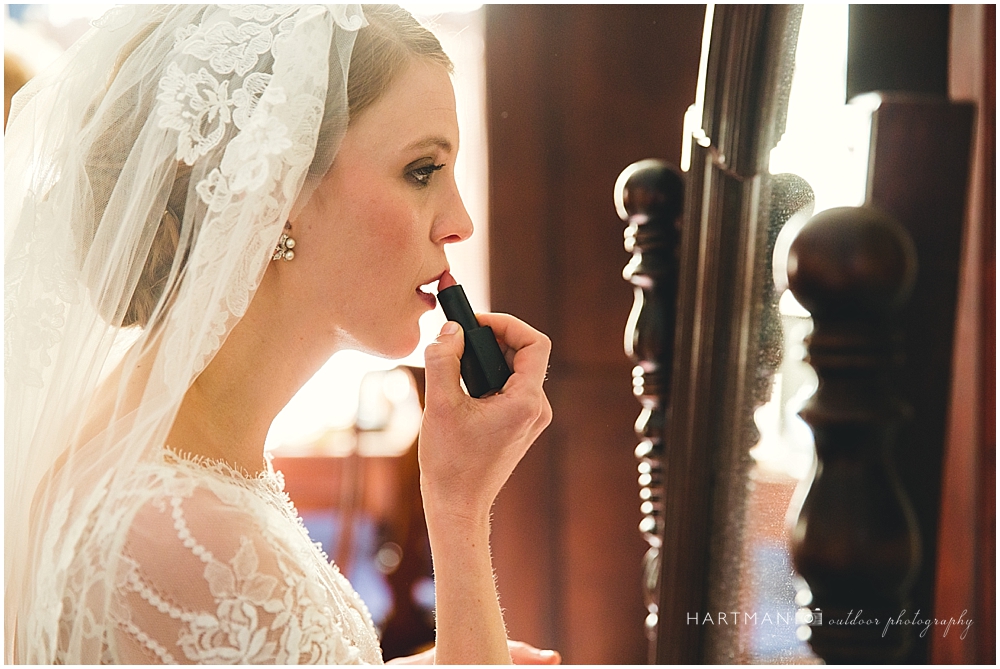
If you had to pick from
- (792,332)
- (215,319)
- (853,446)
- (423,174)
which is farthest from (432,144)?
(853,446)

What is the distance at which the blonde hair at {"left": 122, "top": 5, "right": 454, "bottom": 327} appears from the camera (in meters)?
0.80

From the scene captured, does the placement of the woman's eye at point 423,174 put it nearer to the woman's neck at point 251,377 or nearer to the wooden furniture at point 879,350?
the woman's neck at point 251,377

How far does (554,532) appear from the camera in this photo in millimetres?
1975

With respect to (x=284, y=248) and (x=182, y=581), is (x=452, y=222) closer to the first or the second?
(x=284, y=248)

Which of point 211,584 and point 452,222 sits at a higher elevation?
point 452,222

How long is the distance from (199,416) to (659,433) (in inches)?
25.9

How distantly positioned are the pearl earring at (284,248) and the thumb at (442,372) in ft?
0.56

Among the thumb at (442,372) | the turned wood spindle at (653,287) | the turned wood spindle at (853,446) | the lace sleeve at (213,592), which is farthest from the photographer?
the turned wood spindle at (653,287)

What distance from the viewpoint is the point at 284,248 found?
2.72 feet

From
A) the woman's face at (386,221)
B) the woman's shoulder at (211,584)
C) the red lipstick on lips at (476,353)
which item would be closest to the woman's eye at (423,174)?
the woman's face at (386,221)

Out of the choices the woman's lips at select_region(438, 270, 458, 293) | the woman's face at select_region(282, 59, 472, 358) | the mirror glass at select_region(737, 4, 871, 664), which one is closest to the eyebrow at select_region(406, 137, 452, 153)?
the woman's face at select_region(282, 59, 472, 358)

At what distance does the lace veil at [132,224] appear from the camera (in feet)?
2.42

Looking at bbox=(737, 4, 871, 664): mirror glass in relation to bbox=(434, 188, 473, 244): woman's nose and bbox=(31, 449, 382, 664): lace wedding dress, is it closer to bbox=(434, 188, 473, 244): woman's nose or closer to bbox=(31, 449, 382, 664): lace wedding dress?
bbox=(434, 188, 473, 244): woman's nose

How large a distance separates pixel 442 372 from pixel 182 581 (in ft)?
0.90
